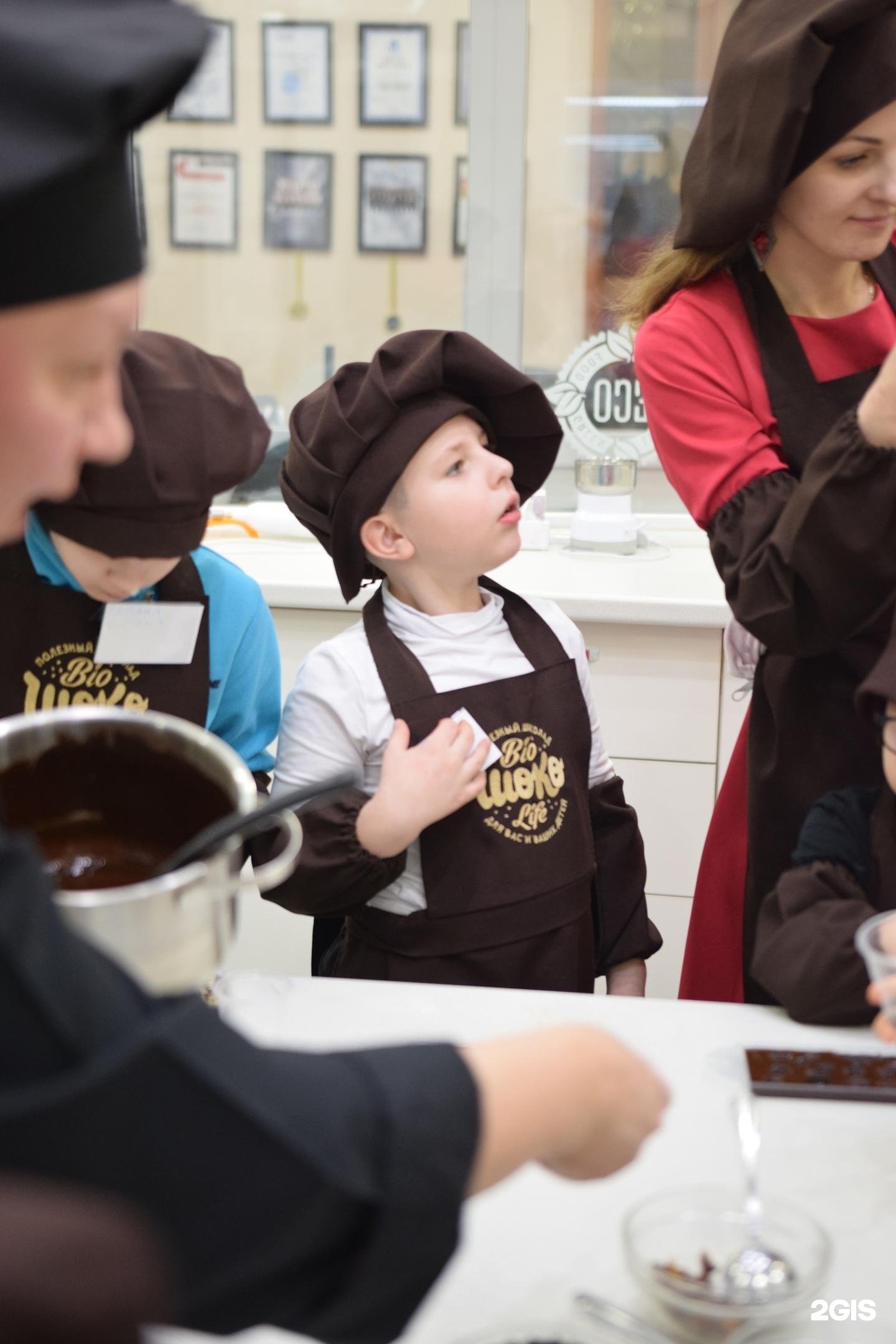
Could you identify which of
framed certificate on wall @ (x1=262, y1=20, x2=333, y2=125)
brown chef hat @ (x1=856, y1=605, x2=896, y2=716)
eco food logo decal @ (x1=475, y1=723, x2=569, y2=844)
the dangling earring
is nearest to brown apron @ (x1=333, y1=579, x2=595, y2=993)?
eco food logo decal @ (x1=475, y1=723, x2=569, y2=844)

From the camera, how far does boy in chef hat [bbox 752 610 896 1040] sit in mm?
1100

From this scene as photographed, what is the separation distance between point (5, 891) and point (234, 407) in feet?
2.91

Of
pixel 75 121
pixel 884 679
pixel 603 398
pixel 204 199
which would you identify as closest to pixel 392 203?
pixel 204 199

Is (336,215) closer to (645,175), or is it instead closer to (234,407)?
(645,175)

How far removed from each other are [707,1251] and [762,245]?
104cm

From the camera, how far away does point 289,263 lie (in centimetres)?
317

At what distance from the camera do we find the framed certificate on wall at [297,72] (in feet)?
9.96

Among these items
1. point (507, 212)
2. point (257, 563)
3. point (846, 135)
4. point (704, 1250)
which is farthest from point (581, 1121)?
point (507, 212)

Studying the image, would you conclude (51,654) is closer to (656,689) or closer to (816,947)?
(816,947)

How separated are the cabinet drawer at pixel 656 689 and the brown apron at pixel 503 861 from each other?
0.74 metres

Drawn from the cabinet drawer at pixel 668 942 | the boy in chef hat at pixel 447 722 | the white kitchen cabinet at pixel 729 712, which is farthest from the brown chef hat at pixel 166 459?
the cabinet drawer at pixel 668 942

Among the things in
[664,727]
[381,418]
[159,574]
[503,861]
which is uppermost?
[381,418]

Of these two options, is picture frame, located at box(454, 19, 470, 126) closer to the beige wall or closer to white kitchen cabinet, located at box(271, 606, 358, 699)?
the beige wall

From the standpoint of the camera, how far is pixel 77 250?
493mm
